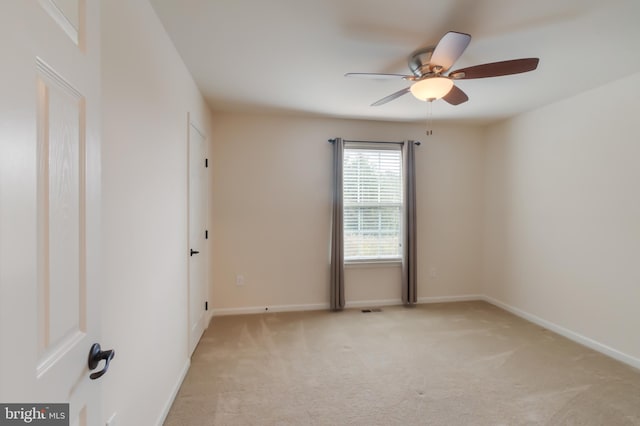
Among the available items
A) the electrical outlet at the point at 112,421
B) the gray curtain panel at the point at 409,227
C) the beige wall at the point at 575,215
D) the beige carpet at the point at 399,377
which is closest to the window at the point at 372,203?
the gray curtain panel at the point at 409,227

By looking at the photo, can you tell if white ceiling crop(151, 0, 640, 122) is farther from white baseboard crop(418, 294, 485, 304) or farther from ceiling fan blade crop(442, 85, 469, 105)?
white baseboard crop(418, 294, 485, 304)

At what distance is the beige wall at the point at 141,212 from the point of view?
3.98ft

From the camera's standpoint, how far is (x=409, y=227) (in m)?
3.90

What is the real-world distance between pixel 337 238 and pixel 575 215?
2617 mm

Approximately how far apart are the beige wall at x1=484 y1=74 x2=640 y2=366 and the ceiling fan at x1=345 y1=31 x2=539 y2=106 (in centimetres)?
166

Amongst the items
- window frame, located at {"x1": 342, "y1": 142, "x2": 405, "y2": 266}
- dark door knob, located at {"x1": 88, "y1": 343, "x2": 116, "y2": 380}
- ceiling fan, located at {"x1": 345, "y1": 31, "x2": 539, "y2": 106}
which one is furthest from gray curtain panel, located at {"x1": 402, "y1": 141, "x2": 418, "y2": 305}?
dark door knob, located at {"x1": 88, "y1": 343, "x2": 116, "y2": 380}

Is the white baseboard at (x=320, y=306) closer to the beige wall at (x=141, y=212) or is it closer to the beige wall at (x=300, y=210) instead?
the beige wall at (x=300, y=210)

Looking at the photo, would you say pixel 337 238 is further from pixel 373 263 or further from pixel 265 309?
pixel 265 309

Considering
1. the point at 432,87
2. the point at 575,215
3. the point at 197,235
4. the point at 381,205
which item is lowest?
the point at 197,235

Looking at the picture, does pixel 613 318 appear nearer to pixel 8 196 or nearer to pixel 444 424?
pixel 444 424

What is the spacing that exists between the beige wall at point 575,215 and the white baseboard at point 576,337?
0.7 inches

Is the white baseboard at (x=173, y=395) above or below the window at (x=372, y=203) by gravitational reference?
below

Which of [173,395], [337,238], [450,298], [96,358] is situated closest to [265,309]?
[337,238]

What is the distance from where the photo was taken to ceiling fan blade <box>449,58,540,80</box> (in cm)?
176
